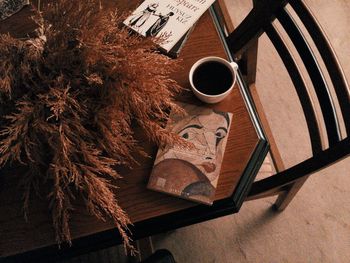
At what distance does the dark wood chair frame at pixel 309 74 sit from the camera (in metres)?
0.73

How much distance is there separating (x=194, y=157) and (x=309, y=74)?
0.29 metres

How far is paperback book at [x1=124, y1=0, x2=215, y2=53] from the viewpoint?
82cm

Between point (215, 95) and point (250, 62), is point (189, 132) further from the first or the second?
point (250, 62)

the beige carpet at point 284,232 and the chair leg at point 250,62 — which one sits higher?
the chair leg at point 250,62

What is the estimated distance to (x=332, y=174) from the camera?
140 cm

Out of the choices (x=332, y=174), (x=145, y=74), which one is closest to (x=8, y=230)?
(x=145, y=74)

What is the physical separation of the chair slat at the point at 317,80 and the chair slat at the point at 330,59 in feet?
0.10

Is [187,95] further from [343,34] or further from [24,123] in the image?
[343,34]

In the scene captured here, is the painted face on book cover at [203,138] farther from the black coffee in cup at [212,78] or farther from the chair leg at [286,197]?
the chair leg at [286,197]

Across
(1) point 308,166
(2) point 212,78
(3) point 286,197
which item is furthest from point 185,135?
(3) point 286,197

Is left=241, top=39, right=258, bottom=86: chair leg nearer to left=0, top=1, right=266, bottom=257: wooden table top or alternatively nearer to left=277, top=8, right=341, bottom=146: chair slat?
left=277, top=8, right=341, bottom=146: chair slat

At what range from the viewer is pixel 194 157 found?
0.72 meters

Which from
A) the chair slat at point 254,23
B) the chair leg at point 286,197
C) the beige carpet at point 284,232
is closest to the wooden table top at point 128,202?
the chair slat at point 254,23

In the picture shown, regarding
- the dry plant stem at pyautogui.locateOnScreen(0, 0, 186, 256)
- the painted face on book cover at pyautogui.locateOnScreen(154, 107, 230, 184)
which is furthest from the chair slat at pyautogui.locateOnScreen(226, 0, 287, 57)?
the dry plant stem at pyautogui.locateOnScreen(0, 0, 186, 256)
